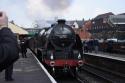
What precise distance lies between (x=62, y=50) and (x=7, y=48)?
2000 centimetres

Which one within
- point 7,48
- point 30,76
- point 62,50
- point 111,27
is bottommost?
point 30,76

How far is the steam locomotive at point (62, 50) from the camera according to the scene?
22.6 metres

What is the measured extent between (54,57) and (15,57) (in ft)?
63.5

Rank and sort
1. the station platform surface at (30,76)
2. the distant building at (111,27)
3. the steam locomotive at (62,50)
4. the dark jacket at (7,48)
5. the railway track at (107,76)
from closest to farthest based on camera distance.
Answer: the dark jacket at (7,48) < the station platform surface at (30,76) < the railway track at (107,76) < the steam locomotive at (62,50) < the distant building at (111,27)

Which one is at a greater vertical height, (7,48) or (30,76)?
(7,48)

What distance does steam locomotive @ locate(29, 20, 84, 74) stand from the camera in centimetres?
2258

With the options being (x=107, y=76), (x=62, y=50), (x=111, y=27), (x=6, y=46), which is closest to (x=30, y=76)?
(x=62, y=50)

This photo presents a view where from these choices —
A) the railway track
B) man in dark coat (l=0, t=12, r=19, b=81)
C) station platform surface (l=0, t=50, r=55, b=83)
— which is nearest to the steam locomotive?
station platform surface (l=0, t=50, r=55, b=83)

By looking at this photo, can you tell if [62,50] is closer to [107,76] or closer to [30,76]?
[107,76]

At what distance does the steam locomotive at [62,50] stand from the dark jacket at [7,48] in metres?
18.9

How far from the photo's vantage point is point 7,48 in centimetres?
326

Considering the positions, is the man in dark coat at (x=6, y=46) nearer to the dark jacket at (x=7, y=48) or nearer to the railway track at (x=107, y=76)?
the dark jacket at (x=7, y=48)

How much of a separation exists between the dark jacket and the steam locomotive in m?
18.9

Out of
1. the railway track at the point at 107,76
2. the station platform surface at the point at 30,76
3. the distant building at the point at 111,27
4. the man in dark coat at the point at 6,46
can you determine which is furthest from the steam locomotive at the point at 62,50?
the distant building at the point at 111,27
